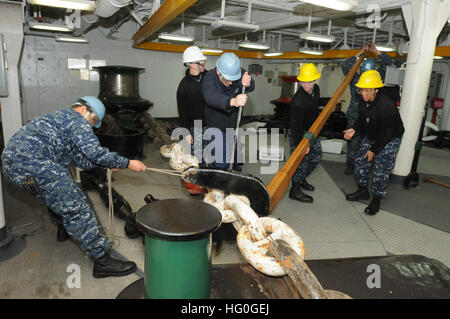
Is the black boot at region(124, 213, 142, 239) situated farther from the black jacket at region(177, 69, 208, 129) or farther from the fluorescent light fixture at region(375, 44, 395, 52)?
the fluorescent light fixture at region(375, 44, 395, 52)

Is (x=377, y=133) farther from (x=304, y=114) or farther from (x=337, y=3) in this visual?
(x=337, y=3)

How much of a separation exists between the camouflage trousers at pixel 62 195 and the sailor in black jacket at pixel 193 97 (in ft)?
6.14

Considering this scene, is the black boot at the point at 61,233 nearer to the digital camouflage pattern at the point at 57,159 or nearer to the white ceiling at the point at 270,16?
the digital camouflage pattern at the point at 57,159

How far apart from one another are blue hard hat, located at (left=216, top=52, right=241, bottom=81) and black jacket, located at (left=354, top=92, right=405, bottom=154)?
1902 millimetres

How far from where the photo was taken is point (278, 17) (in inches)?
264

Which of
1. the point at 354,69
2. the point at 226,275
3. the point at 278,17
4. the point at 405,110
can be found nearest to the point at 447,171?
the point at 405,110

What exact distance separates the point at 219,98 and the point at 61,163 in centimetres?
147

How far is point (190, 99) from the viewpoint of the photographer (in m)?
4.25

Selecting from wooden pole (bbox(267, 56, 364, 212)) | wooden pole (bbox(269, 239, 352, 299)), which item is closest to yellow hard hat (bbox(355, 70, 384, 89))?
wooden pole (bbox(267, 56, 364, 212))

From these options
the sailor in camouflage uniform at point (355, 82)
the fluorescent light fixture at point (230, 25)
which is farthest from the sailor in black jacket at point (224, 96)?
the sailor in camouflage uniform at point (355, 82)

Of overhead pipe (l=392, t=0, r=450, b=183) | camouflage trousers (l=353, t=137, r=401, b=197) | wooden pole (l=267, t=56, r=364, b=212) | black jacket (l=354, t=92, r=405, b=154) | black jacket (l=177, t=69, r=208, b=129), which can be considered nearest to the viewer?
wooden pole (l=267, t=56, r=364, b=212)

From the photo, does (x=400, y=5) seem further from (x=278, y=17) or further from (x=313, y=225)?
(x=313, y=225)

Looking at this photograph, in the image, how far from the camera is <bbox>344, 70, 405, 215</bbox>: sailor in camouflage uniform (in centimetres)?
373

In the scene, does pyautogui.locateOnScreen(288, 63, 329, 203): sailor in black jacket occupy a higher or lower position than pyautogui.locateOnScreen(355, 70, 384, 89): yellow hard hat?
lower
